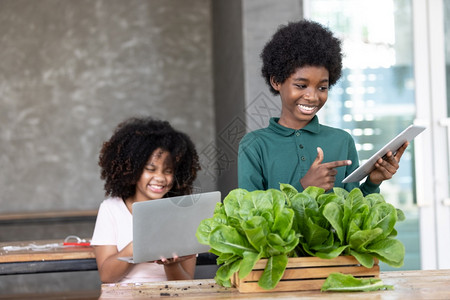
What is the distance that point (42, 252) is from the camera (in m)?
2.43

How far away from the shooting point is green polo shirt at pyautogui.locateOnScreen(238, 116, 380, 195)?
1.95m

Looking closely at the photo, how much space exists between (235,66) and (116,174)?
1.65m

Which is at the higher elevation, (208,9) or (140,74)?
(208,9)

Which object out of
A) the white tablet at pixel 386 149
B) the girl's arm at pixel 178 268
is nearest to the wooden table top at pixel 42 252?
the girl's arm at pixel 178 268

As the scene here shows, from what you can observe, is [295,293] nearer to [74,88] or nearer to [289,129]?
[289,129]

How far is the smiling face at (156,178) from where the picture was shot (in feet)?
8.09

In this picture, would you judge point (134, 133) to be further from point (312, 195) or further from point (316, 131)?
point (312, 195)

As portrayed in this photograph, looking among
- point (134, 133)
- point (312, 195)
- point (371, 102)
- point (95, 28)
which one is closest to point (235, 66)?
point (371, 102)

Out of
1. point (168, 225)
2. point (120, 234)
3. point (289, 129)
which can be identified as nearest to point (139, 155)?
point (120, 234)

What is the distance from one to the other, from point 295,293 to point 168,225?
693 mm

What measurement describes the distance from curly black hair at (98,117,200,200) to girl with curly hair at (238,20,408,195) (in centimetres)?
64

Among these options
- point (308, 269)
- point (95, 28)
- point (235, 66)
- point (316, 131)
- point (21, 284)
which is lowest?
point (21, 284)

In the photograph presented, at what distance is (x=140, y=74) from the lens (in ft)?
17.6

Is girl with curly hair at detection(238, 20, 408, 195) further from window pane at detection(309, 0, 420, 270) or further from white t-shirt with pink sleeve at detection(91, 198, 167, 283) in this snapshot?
window pane at detection(309, 0, 420, 270)
